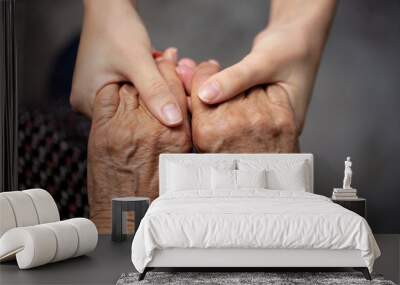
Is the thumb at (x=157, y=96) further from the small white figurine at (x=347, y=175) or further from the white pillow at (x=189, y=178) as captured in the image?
the small white figurine at (x=347, y=175)

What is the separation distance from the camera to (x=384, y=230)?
259 inches

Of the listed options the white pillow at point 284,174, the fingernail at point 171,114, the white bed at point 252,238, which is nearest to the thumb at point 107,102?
the fingernail at point 171,114

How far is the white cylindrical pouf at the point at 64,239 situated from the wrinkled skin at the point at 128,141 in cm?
130

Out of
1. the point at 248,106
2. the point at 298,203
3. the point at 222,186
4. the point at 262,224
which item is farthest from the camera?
the point at 248,106

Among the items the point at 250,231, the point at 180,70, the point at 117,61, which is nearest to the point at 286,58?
the point at 180,70

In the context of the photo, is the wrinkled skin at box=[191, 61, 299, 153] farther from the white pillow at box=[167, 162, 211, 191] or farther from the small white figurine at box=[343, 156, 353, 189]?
the small white figurine at box=[343, 156, 353, 189]

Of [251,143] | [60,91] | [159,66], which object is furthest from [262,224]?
[60,91]

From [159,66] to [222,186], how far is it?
137cm

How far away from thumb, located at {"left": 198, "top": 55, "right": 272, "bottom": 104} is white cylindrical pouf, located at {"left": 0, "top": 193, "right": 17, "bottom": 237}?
2.15m

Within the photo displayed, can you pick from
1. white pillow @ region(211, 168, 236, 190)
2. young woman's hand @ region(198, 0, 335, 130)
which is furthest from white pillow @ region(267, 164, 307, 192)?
young woman's hand @ region(198, 0, 335, 130)

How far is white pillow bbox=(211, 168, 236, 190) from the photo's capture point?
19.1 feet

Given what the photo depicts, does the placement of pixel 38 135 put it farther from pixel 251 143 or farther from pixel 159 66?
pixel 251 143

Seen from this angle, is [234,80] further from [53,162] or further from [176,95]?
[53,162]

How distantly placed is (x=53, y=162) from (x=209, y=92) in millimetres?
1694
